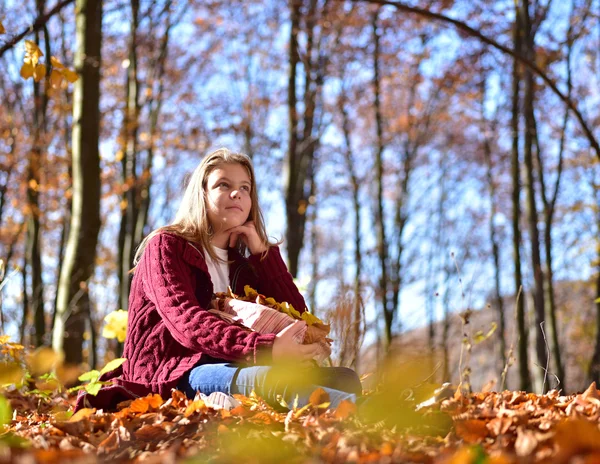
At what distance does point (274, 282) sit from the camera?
3404 millimetres

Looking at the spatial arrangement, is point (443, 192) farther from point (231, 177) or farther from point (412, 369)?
point (412, 369)

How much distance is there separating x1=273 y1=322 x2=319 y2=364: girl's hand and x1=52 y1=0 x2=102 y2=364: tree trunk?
2.83 m

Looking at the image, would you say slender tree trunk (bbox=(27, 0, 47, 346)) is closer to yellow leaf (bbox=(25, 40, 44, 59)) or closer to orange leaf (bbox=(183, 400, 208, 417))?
yellow leaf (bbox=(25, 40, 44, 59))

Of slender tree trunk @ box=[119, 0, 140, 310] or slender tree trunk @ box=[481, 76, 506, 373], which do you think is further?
slender tree trunk @ box=[481, 76, 506, 373]

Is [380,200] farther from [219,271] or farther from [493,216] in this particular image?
[219,271]

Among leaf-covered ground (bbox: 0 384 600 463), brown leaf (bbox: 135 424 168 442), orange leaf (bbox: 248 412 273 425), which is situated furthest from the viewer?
orange leaf (bbox: 248 412 273 425)

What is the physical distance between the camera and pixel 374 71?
11719mm

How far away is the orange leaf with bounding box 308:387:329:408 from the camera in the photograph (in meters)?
2.19

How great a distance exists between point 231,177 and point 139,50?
30.8 ft

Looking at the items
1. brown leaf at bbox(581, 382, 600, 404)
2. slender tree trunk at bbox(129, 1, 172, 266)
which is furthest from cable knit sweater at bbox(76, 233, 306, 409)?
slender tree trunk at bbox(129, 1, 172, 266)

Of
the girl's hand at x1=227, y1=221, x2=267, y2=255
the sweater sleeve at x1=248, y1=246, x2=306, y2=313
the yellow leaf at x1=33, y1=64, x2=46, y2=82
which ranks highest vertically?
the yellow leaf at x1=33, y1=64, x2=46, y2=82

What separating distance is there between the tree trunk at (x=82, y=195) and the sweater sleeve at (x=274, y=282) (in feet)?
6.73

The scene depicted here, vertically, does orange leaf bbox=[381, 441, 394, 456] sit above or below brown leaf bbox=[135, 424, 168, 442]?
above

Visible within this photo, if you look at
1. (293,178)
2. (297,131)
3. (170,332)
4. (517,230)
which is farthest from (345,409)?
(297,131)
